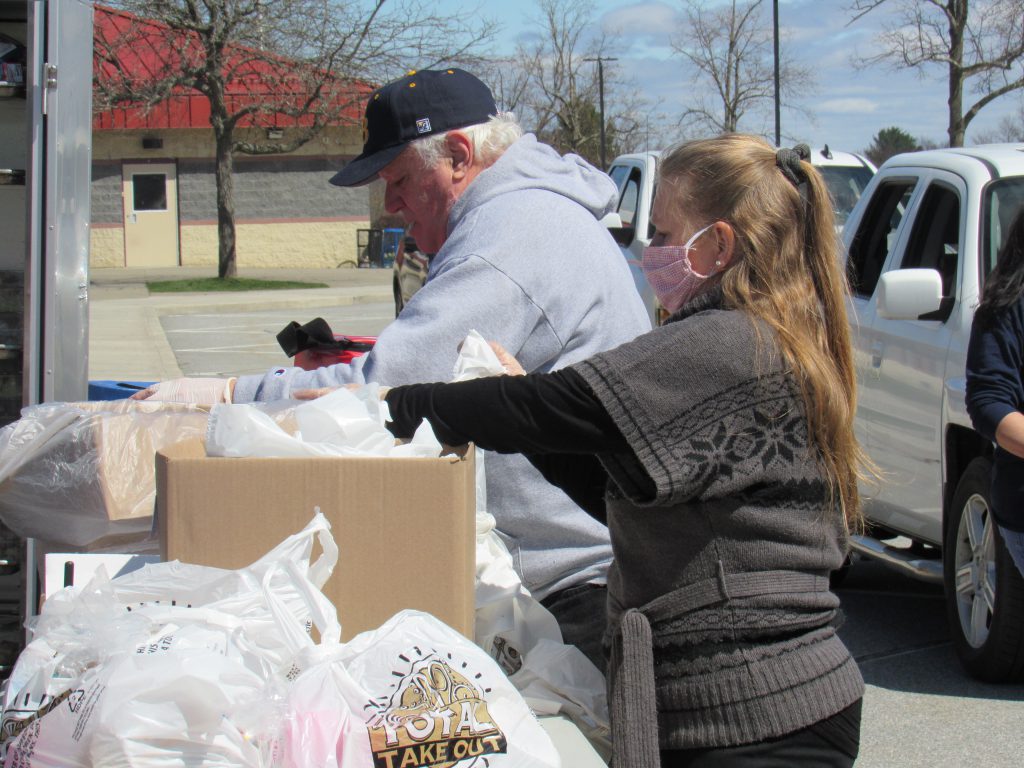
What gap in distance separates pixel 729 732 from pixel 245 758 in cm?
78

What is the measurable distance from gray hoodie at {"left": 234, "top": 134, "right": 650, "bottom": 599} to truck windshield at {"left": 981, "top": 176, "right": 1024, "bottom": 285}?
10.5ft

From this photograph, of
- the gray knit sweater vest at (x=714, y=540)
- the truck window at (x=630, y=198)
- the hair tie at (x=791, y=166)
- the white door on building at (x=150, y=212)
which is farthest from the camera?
the white door on building at (x=150, y=212)

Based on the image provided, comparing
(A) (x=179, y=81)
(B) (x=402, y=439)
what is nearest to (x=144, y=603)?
(B) (x=402, y=439)

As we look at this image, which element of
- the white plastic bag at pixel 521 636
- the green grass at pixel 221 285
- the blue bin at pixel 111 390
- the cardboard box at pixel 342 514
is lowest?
the white plastic bag at pixel 521 636

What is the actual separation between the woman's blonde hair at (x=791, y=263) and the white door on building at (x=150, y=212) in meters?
34.9

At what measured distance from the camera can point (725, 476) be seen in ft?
6.33

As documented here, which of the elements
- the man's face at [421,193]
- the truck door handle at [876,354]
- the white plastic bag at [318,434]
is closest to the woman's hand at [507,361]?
the white plastic bag at [318,434]

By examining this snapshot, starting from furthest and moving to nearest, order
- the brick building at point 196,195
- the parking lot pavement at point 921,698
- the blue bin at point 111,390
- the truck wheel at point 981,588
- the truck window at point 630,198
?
the brick building at point 196,195
the truck window at point 630,198
the truck wheel at point 981,588
the parking lot pavement at point 921,698
the blue bin at point 111,390

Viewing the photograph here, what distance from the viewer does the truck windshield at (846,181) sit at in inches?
468

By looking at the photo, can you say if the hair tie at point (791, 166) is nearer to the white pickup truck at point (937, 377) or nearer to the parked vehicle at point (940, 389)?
the white pickup truck at point (937, 377)

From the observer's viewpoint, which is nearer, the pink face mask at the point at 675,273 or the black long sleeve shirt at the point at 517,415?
the black long sleeve shirt at the point at 517,415

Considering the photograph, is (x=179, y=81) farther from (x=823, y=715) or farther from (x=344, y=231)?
(x=823, y=715)

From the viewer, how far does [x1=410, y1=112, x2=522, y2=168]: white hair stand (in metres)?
2.81

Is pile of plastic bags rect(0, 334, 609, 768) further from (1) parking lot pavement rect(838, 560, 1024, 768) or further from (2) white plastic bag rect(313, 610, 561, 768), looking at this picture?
(1) parking lot pavement rect(838, 560, 1024, 768)
